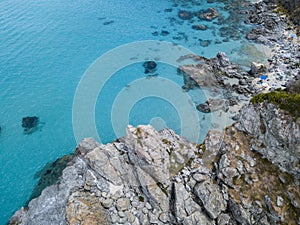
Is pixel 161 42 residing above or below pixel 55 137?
above

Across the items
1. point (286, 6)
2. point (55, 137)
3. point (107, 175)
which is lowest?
point (55, 137)

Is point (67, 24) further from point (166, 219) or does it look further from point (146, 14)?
point (166, 219)

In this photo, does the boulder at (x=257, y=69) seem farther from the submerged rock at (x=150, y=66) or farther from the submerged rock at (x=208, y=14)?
the submerged rock at (x=208, y=14)

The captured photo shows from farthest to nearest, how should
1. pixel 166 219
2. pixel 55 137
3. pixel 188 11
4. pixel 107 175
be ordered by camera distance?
pixel 188 11
pixel 55 137
pixel 107 175
pixel 166 219

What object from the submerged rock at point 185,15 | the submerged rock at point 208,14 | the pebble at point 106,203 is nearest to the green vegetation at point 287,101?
the pebble at point 106,203

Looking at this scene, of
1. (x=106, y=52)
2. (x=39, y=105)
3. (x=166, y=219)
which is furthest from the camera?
(x=106, y=52)

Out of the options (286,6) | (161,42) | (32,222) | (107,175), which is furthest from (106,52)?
(286,6)

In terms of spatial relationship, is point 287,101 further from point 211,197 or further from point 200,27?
point 200,27
